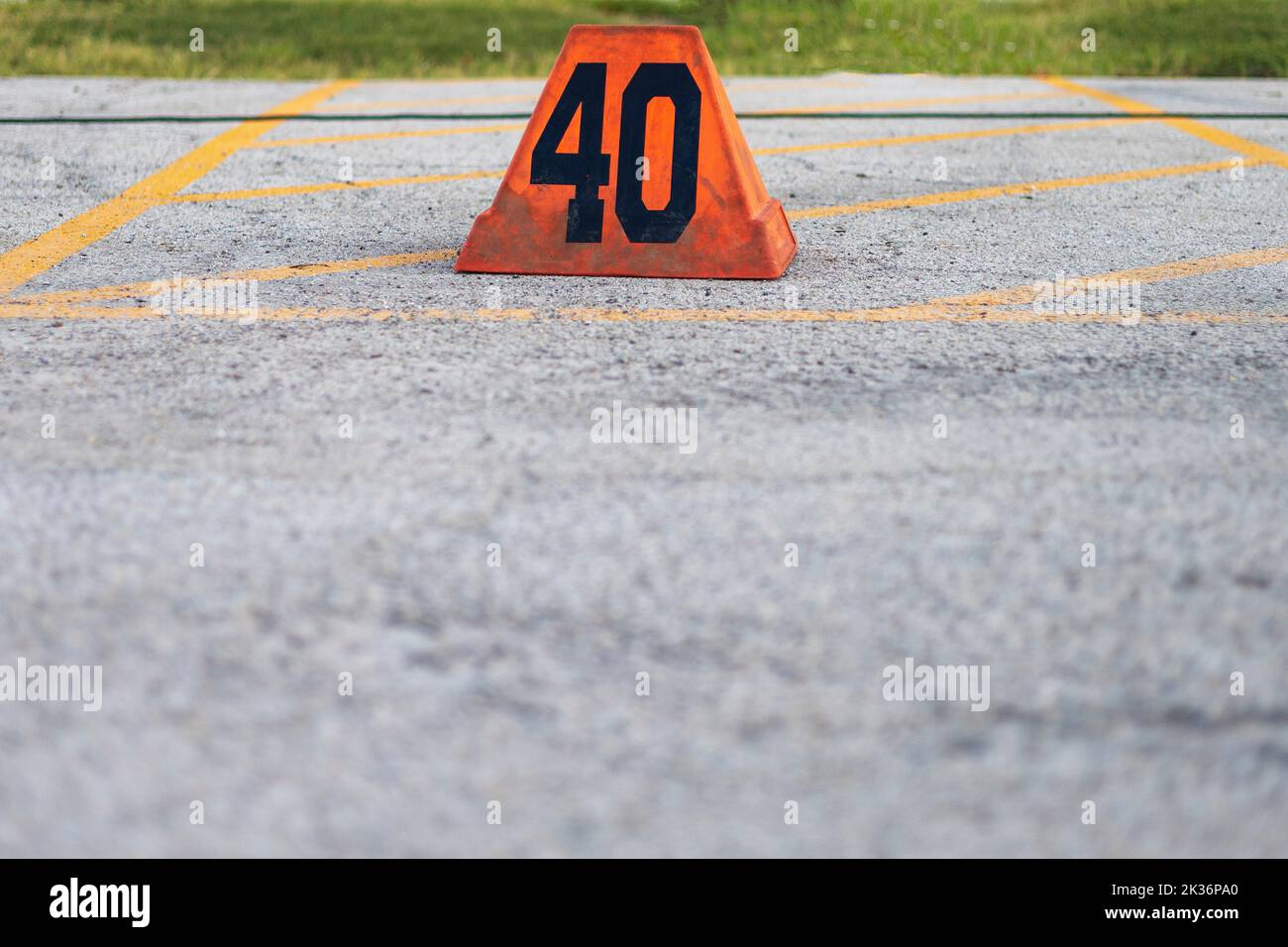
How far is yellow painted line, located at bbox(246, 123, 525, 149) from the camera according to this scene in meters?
6.90

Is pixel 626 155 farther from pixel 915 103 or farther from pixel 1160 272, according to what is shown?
pixel 915 103

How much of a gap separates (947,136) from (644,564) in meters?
5.80

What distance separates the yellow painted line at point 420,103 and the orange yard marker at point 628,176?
4.53 meters

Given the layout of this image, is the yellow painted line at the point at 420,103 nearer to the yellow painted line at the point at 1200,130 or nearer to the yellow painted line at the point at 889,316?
the yellow painted line at the point at 1200,130

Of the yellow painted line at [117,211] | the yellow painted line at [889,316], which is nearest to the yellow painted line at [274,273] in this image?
the yellow painted line at [117,211]

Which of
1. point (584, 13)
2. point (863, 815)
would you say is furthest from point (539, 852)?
point (584, 13)

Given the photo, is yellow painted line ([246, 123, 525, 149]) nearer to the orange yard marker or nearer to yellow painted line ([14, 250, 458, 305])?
yellow painted line ([14, 250, 458, 305])

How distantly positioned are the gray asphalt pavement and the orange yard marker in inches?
5.5

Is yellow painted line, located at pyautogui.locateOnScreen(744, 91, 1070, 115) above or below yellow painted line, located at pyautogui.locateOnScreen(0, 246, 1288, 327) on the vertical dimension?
above

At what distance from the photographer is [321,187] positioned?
225 inches

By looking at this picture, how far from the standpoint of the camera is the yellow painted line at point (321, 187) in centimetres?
543

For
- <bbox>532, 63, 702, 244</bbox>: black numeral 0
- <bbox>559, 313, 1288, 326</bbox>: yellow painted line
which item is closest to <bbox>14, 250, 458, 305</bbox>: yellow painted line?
<bbox>532, 63, 702, 244</bbox>: black numeral 0

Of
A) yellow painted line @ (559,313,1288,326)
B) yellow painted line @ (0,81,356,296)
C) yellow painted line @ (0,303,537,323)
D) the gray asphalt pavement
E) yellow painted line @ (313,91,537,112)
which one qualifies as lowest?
the gray asphalt pavement

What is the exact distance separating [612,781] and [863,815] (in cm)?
32
